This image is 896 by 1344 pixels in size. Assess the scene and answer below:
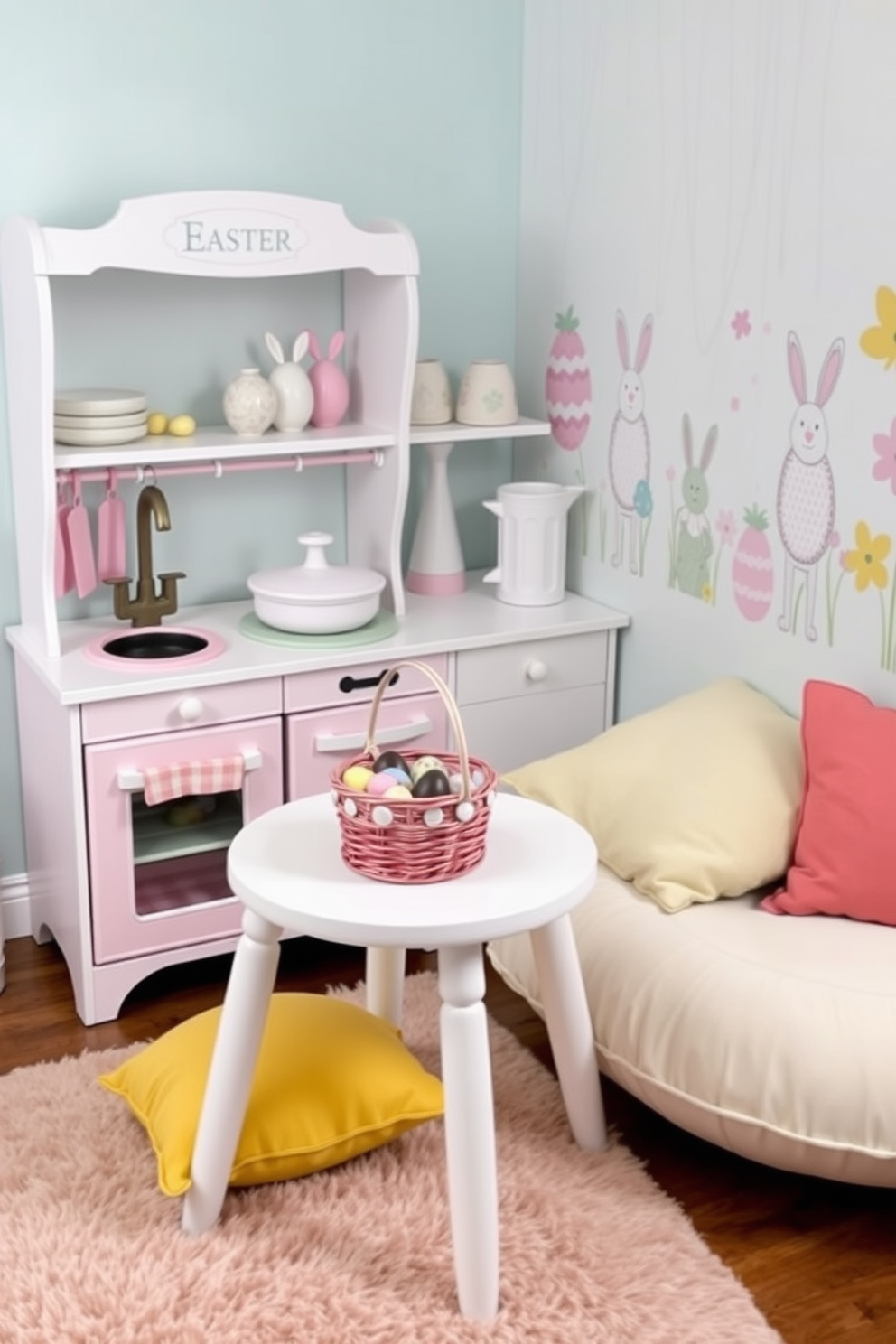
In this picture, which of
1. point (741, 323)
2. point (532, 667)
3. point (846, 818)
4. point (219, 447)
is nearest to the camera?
point (846, 818)

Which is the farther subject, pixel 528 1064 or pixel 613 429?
pixel 613 429

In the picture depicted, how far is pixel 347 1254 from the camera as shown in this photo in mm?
1983

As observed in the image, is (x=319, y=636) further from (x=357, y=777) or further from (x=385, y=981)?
(x=357, y=777)

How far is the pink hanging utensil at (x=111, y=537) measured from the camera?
2.69 metres

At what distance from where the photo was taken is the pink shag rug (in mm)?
1854

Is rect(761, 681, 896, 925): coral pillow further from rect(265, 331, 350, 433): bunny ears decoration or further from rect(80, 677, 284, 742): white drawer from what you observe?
rect(265, 331, 350, 433): bunny ears decoration

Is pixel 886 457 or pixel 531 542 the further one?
pixel 531 542

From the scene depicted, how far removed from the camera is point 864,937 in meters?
2.14

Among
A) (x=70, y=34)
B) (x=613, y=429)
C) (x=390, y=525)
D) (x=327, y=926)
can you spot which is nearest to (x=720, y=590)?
(x=613, y=429)

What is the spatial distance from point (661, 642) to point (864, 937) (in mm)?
861

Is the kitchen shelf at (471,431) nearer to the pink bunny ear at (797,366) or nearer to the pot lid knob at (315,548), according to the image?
the pot lid knob at (315,548)

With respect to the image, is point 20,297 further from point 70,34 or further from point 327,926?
point 327,926

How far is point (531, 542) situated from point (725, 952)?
3.47 ft

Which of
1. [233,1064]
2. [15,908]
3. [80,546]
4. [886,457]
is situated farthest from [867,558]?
[15,908]
